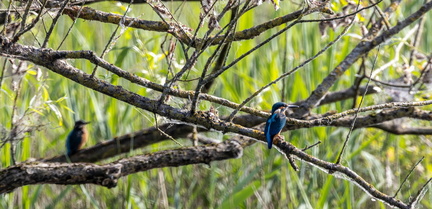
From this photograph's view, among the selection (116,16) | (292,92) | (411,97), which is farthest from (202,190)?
(116,16)

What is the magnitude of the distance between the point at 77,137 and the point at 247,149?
148cm

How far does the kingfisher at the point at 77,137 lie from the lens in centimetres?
486

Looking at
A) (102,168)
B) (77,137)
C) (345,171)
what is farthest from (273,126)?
(77,137)

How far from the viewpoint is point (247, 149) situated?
4.95 metres

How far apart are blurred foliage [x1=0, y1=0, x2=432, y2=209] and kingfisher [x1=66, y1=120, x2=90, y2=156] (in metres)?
0.08

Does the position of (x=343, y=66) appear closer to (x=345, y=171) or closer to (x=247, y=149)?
(x=345, y=171)

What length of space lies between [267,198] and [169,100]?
2.35 metres

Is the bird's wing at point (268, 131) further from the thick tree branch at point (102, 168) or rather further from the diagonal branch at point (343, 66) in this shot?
the diagonal branch at point (343, 66)

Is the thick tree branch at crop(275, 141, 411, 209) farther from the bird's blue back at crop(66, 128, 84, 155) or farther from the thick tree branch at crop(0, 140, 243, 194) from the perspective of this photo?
the bird's blue back at crop(66, 128, 84, 155)

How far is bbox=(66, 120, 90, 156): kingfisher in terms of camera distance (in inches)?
191

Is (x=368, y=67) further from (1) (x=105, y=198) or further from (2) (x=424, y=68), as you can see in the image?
(1) (x=105, y=198)

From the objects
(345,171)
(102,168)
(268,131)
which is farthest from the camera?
(102,168)

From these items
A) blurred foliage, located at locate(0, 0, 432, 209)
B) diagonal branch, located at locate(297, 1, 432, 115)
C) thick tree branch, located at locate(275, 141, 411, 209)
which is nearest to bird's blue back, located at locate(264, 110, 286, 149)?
thick tree branch, located at locate(275, 141, 411, 209)

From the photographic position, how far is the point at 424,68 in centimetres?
348
